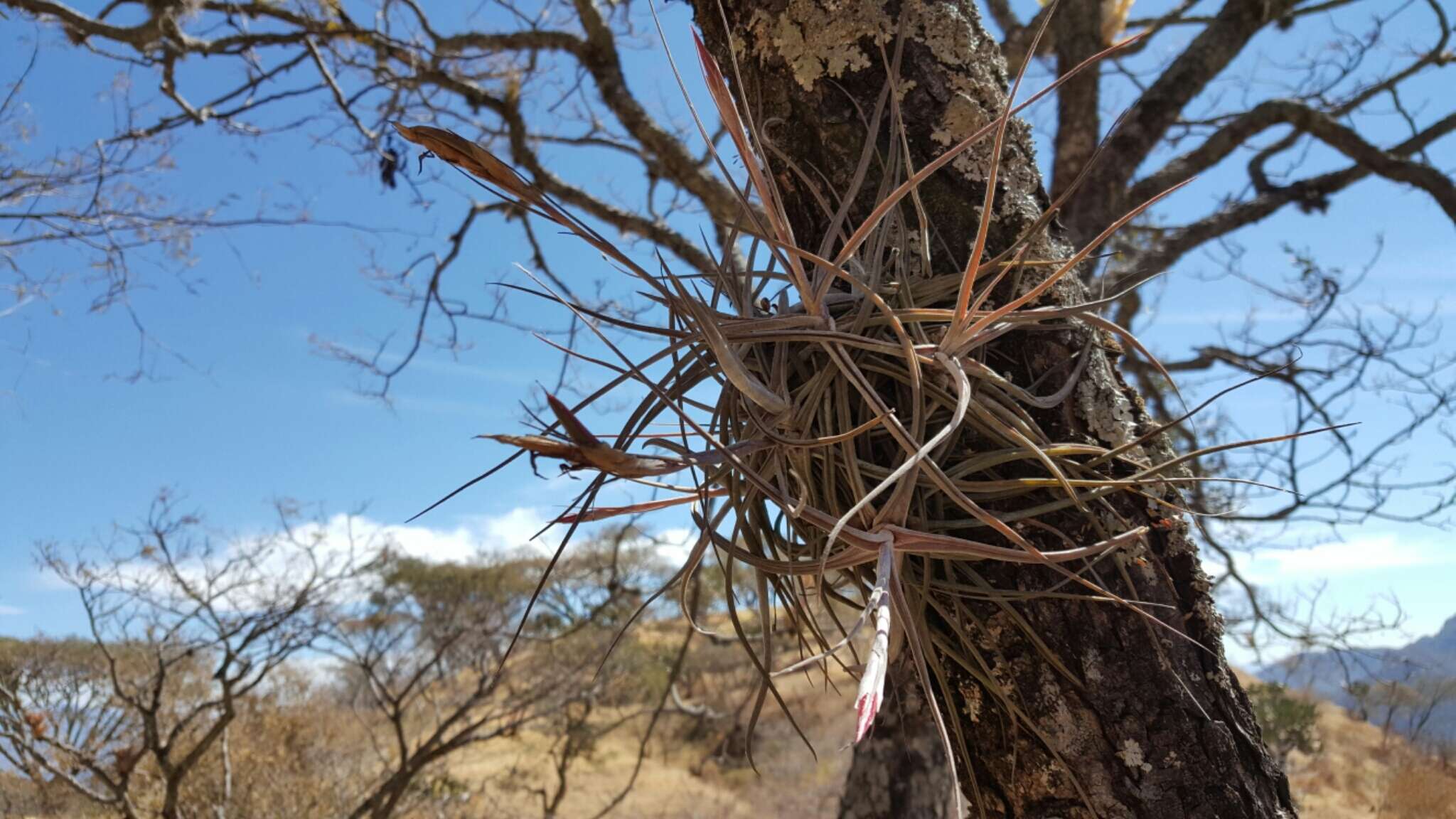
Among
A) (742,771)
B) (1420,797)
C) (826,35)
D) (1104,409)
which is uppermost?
(826,35)

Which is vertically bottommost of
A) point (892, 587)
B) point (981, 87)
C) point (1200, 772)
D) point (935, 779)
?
point (935, 779)

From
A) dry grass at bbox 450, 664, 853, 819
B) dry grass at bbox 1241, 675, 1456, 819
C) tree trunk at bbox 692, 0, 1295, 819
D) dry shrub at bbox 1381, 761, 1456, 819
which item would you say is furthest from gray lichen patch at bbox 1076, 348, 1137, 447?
dry grass at bbox 450, 664, 853, 819

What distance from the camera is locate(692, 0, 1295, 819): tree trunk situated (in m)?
0.53

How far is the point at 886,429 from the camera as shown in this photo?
1.75 feet

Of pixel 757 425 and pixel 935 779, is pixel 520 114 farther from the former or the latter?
pixel 757 425

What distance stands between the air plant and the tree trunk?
16mm

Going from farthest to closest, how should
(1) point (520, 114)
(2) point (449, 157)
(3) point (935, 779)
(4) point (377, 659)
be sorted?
(4) point (377, 659) → (1) point (520, 114) → (3) point (935, 779) → (2) point (449, 157)

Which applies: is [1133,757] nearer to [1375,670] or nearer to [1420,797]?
[1420,797]

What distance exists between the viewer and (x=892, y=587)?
1.54ft

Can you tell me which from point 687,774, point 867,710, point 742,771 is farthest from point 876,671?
point 742,771

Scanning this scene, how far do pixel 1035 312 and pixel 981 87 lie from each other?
0.22m

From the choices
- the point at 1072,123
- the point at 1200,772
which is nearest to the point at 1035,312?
the point at 1200,772

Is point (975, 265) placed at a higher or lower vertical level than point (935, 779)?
higher

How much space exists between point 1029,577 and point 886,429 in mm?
141
